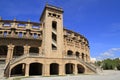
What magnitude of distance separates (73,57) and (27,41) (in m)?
14.1

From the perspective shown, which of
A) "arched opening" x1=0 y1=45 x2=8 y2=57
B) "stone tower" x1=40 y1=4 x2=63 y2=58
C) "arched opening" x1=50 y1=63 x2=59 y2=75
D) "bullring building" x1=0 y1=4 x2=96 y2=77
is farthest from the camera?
"arched opening" x1=0 y1=45 x2=8 y2=57

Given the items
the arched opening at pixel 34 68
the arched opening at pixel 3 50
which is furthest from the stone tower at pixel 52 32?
the arched opening at pixel 3 50

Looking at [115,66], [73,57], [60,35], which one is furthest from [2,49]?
[115,66]

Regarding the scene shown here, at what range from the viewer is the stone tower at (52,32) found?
1529 inches

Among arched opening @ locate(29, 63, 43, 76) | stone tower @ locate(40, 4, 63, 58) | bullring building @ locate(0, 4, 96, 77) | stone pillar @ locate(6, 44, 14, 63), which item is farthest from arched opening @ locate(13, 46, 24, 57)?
stone tower @ locate(40, 4, 63, 58)

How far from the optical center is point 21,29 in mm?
41125

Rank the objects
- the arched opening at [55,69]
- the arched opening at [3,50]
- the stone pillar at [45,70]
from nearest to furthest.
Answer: the stone pillar at [45,70] < the arched opening at [55,69] < the arched opening at [3,50]

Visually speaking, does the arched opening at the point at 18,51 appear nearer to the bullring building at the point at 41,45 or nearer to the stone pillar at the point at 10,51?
the bullring building at the point at 41,45

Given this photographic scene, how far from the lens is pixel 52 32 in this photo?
41.1 metres

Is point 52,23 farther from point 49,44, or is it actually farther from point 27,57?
point 27,57

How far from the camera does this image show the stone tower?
38.8m

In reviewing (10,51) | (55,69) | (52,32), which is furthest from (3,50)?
(55,69)

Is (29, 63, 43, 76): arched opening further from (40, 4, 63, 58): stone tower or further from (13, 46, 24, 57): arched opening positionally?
(40, 4, 63, 58): stone tower

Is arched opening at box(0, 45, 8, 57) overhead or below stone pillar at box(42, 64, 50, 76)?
overhead
